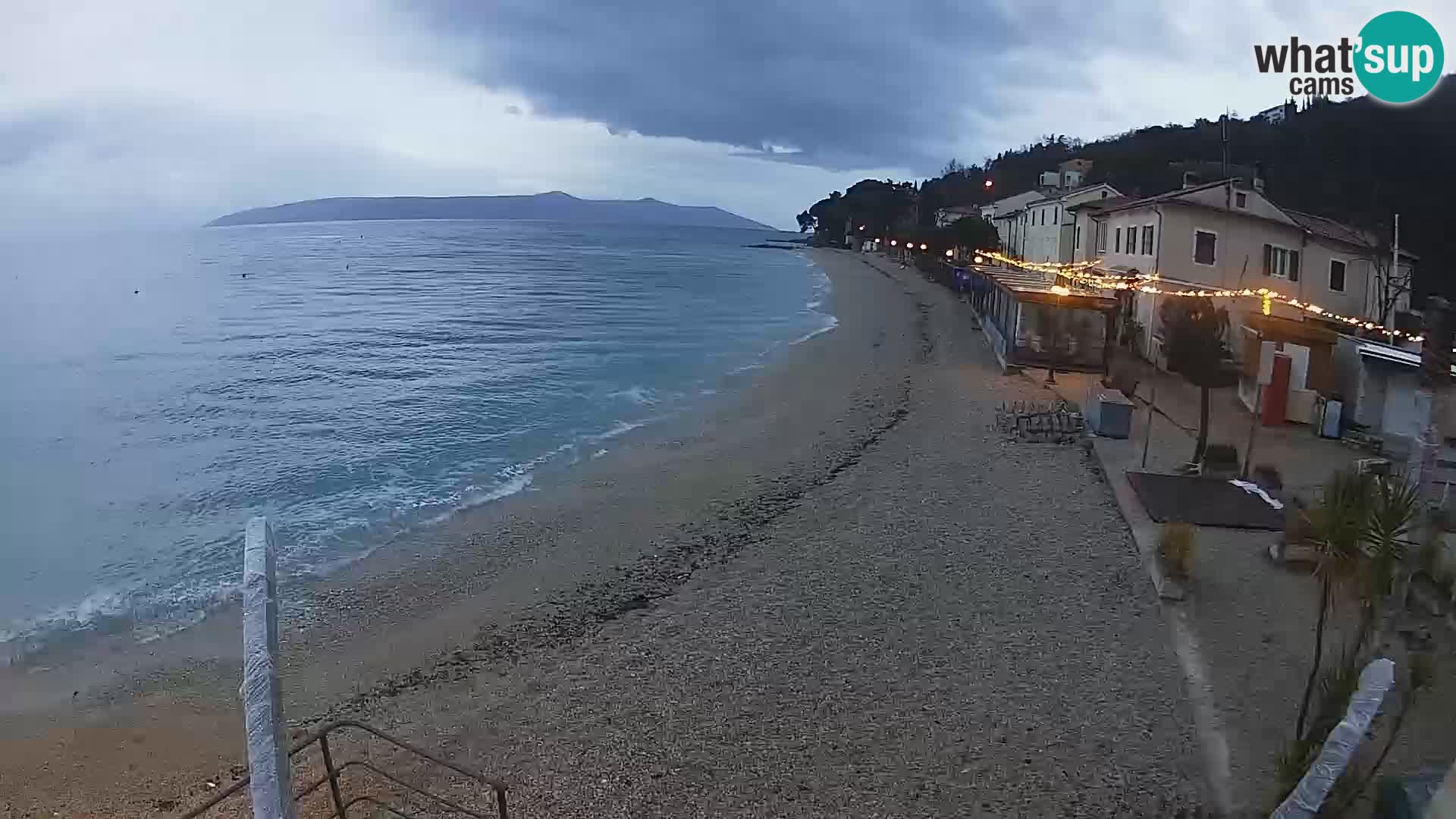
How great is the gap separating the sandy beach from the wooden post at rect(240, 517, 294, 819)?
478 centimetres

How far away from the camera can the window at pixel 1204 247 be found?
25594mm

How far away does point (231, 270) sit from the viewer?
306ft

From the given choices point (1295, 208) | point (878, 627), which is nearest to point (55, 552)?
point (878, 627)

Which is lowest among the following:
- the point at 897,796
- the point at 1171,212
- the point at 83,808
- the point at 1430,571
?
the point at 83,808

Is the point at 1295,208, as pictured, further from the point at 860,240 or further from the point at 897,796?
the point at 860,240

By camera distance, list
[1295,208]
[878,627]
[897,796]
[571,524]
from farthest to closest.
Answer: [1295,208] < [571,524] < [878,627] < [897,796]

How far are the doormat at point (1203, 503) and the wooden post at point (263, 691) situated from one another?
1263cm

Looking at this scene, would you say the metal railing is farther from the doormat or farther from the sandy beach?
the doormat

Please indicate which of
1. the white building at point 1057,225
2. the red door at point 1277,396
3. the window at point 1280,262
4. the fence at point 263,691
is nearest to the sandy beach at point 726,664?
the fence at point 263,691

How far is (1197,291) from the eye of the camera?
2394 centimetres

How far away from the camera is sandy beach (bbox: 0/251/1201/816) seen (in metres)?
8.12

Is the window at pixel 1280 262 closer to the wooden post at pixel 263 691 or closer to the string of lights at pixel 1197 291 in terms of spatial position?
the string of lights at pixel 1197 291

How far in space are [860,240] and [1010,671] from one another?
11848 cm

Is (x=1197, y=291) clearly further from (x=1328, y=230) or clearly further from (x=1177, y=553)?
(x=1177, y=553)
